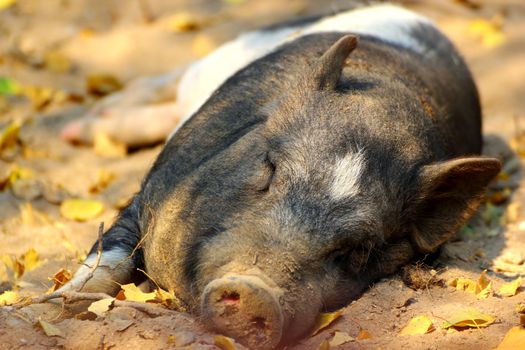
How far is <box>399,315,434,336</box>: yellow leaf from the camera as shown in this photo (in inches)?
128

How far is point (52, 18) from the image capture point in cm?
728

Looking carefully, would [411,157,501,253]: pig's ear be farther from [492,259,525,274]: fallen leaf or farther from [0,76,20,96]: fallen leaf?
[0,76,20,96]: fallen leaf

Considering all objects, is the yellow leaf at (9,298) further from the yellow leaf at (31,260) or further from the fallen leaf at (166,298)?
the fallen leaf at (166,298)

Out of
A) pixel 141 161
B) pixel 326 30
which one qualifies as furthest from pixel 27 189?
pixel 326 30

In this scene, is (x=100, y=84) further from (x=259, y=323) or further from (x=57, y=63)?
(x=259, y=323)

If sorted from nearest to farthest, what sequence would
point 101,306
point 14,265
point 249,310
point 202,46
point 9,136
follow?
point 249,310 → point 101,306 → point 14,265 → point 9,136 → point 202,46

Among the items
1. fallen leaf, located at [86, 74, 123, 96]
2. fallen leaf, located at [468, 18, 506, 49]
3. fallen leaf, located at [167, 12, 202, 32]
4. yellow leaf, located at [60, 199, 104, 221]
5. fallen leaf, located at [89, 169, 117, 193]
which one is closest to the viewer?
yellow leaf, located at [60, 199, 104, 221]

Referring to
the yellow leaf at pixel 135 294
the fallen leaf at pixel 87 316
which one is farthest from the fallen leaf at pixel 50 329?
the yellow leaf at pixel 135 294

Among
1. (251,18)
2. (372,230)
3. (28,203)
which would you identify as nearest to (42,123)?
(28,203)

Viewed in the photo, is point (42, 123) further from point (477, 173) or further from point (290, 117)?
point (477, 173)

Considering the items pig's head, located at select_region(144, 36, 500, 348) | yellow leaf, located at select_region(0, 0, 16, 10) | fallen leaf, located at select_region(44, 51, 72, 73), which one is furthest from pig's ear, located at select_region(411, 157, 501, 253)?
yellow leaf, located at select_region(0, 0, 16, 10)

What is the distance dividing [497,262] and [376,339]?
112 cm

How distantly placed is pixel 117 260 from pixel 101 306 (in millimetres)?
549

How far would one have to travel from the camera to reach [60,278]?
3.71m
